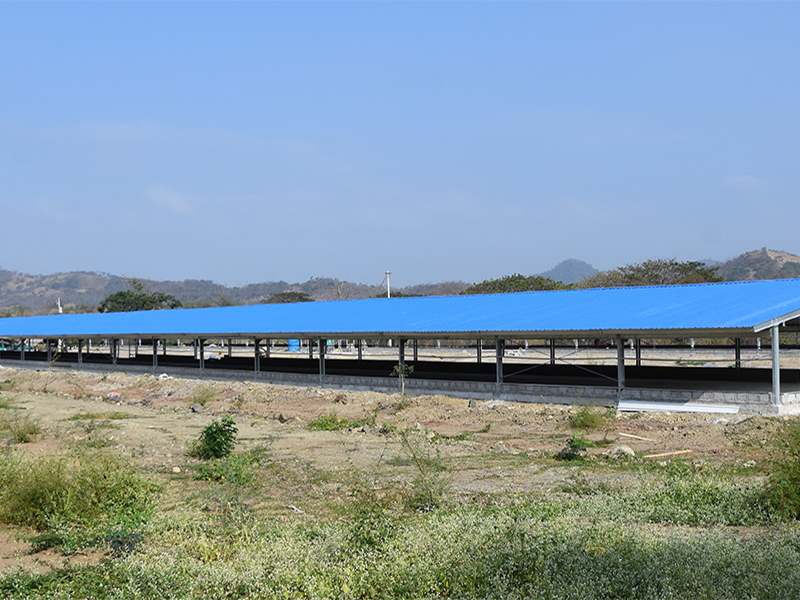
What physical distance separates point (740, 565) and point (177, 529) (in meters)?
5.67

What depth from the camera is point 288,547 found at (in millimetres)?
7129

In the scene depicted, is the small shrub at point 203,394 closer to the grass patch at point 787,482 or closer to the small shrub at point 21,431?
the small shrub at point 21,431

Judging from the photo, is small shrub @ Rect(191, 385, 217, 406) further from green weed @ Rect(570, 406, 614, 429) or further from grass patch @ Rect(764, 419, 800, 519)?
grass patch @ Rect(764, 419, 800, 519)

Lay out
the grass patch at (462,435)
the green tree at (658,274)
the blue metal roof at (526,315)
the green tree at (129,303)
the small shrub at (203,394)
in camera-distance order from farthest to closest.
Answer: the green tree at (129,303), the green tree at (658,274), the small shrub at (203,394), the blue metal roof at (526,315), the grass patch at (462,435)

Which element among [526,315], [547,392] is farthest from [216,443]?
[526,315]

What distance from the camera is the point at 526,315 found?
1022 inches

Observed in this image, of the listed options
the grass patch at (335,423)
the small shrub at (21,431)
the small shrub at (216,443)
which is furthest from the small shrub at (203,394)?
the small shrub at (216,443)

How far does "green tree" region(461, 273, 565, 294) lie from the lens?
71.7m

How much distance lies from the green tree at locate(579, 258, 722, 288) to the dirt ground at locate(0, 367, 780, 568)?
4947cm

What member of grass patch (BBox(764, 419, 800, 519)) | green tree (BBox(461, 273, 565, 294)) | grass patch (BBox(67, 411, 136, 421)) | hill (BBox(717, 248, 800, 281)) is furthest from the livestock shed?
hill (BBox(717, 248, 800, 281))

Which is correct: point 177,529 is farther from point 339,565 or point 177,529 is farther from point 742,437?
point 742,437

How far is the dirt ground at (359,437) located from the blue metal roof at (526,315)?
232 centimetres

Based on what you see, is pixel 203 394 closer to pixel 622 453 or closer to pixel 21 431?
pixel 21 431

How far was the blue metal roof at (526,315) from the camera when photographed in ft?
67.1
